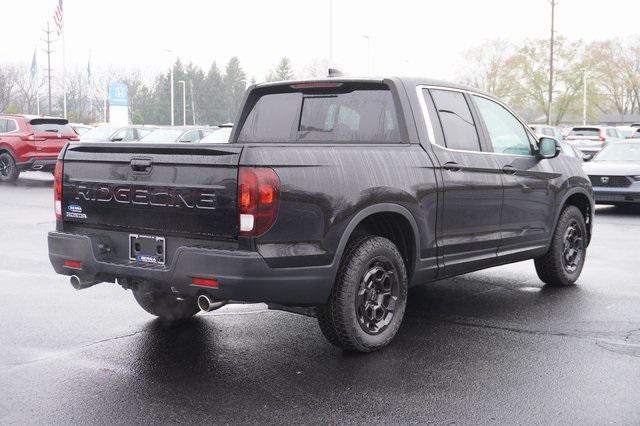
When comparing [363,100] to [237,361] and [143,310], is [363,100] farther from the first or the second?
[143,310]

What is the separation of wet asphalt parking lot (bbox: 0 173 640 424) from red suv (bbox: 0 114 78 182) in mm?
14606

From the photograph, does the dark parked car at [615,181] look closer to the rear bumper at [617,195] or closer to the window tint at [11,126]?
the rear bumper at [617,195]

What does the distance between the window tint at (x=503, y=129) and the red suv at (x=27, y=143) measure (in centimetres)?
1637

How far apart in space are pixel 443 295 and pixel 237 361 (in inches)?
107

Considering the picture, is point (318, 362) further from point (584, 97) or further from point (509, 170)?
point (584, 97)

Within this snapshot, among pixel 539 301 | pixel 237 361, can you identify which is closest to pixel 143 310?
pixel 237 361

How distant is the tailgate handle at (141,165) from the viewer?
473 centimetres

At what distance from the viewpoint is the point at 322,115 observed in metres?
5.89

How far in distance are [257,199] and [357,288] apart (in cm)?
97

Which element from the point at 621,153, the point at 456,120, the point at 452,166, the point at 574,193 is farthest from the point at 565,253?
the point at 621,153

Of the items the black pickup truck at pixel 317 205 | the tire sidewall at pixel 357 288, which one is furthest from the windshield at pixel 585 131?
the tire sidewall at pixel 357 288

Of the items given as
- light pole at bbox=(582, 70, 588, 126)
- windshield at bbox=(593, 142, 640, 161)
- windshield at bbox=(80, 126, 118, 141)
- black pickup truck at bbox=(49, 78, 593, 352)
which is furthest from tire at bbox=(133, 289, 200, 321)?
light pole at bbox=(582, 70, 588, 126)

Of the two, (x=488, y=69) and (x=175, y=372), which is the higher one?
(x=488, y=69)

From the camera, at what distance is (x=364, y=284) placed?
500 cm
